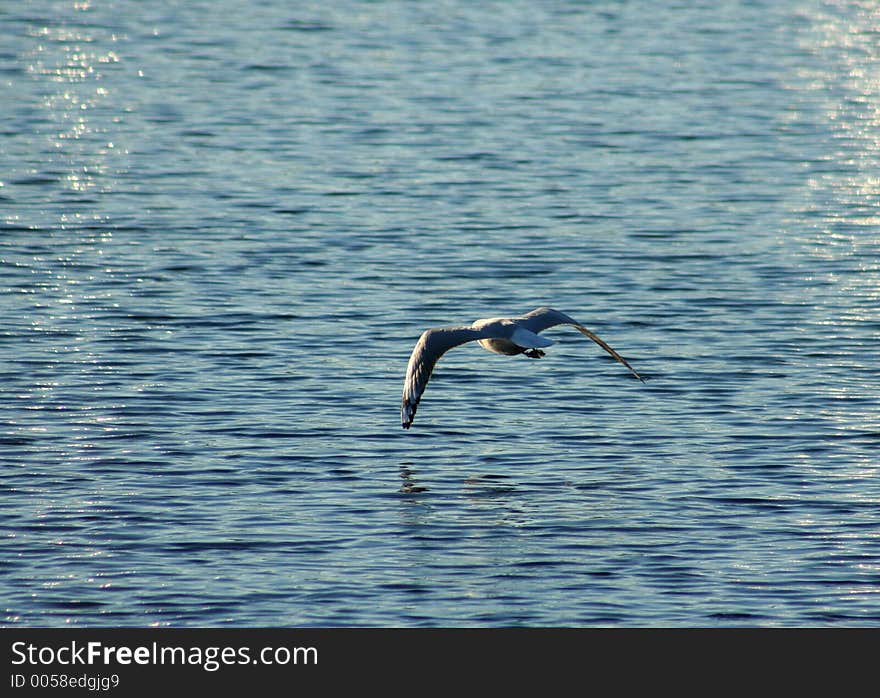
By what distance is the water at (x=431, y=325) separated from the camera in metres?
14.2

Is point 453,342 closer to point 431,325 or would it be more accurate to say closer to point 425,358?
point 425,358

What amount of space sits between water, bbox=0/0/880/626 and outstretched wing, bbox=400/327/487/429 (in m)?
0.62

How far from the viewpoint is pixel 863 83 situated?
3900 centimetres

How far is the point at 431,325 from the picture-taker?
2136 cm

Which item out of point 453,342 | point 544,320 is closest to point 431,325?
point 544,320

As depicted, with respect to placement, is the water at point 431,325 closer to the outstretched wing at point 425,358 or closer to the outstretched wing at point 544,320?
the outstretched wing at point 425,358

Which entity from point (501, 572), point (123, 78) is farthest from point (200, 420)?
point (123, 78)

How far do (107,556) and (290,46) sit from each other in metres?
29.4

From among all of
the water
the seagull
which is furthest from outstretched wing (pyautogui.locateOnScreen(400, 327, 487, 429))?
the water

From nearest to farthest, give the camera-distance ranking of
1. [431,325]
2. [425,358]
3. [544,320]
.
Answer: [425,358] → [544,320] → [431,325]

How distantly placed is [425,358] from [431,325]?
4.87 m

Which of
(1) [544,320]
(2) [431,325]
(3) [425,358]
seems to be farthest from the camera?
(2) [431,325]

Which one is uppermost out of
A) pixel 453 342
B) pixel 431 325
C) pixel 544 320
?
pixel 453 342

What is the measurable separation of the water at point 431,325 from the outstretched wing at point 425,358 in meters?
0.62
